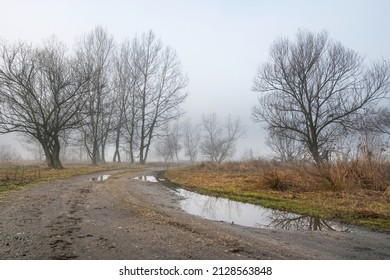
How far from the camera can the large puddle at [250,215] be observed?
607cm

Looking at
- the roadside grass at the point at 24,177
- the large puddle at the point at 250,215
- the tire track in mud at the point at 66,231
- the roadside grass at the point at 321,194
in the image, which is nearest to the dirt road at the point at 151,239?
the tire track in mud at the point at 66,231

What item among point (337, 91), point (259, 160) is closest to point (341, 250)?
point (259, 160)

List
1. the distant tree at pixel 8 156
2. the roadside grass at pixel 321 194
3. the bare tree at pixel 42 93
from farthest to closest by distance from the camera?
1. the distant tree at pixel 8 156
2. the bare tree at pixel 42 93
3. the roadside grass at pixel 321 194

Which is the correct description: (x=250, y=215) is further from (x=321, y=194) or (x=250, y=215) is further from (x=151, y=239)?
(x=151, y=239)

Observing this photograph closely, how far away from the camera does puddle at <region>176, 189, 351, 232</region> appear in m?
6.08

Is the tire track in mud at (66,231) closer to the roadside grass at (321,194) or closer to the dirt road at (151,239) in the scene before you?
the dirt road at (151,239)

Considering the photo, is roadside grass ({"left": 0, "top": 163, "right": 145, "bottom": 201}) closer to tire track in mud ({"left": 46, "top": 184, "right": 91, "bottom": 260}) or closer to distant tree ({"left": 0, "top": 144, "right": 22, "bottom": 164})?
tire track in mud ({"left": 46, "top": 184, "right": 91, "bottom": 260})

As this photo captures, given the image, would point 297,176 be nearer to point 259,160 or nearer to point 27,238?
point 27,238

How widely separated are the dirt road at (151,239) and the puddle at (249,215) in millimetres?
663

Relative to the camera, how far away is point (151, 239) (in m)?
4.46

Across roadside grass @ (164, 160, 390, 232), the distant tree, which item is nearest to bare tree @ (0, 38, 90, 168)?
the distant tree

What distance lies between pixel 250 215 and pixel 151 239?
346cm

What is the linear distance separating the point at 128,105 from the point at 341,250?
117 feet

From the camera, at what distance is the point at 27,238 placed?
14.6 feet
